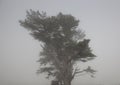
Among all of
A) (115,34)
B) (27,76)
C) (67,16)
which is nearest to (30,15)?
(67,16)

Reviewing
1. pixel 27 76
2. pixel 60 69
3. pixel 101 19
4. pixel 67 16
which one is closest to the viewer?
pixel 60 69

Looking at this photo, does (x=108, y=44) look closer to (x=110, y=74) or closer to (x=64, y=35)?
(x=110, y=74)

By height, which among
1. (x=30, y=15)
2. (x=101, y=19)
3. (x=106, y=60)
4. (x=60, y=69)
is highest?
(x=101, y=19)

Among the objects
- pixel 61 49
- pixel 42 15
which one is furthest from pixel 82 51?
pixel 42 15

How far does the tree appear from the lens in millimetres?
8117

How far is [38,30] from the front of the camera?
8305 mm

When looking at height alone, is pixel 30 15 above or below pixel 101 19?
below

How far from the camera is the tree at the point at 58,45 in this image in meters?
8.12

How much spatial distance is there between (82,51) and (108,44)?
2903 millimetres

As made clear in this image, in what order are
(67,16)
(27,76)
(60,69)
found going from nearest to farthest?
(60,69), (67,16), (27,76)

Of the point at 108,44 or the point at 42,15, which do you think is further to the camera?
the point at 108,44

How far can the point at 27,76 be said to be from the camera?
993 cm

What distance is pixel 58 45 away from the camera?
825 centimetres

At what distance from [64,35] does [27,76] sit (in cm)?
326
